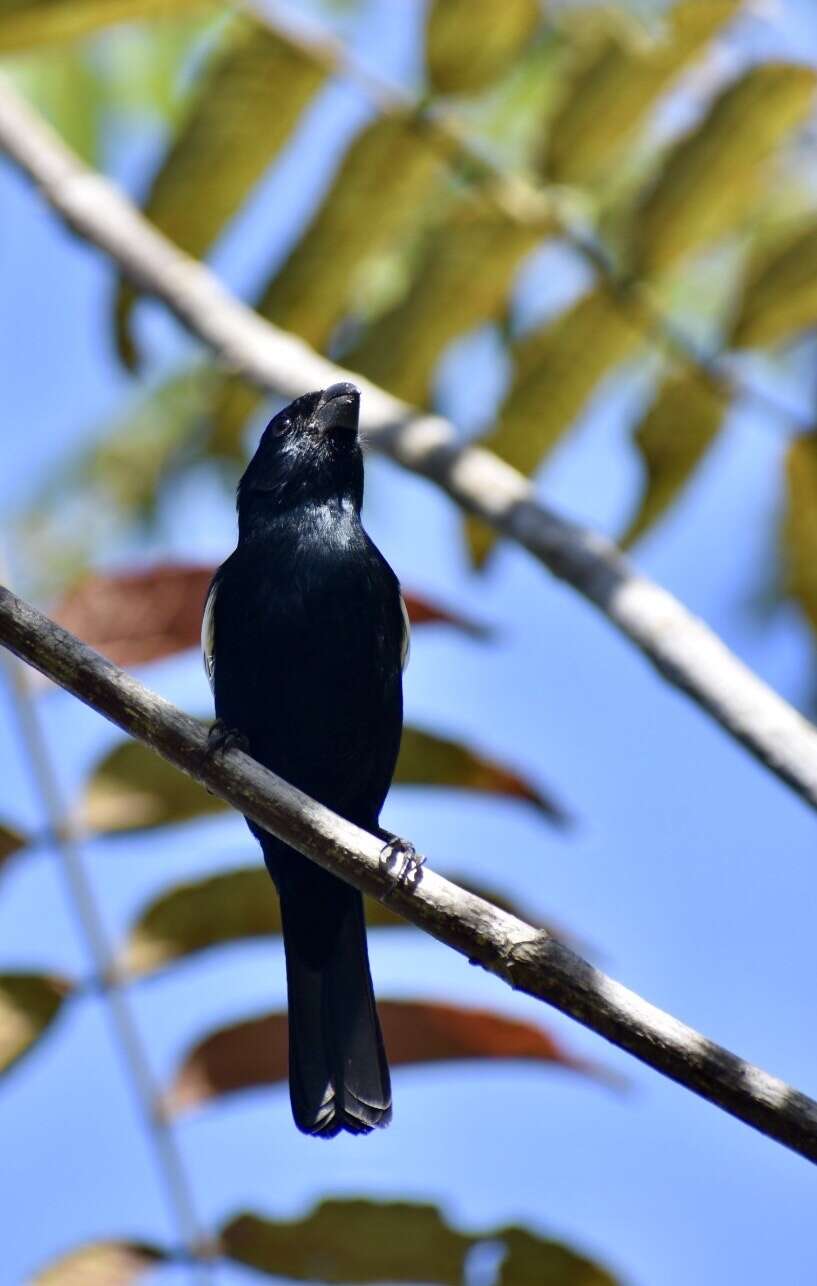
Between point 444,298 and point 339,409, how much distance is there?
483 millimetres

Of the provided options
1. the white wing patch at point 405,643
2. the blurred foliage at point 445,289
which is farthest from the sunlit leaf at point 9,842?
the white wing patch at point 405,643

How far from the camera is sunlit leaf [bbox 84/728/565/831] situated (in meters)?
4.04

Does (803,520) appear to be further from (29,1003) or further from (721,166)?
(29,1003)

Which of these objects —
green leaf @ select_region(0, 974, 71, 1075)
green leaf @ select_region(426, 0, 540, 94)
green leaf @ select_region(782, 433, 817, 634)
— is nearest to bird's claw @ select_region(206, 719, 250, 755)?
green leaf @ select_region(0, 974, 71, 1075)

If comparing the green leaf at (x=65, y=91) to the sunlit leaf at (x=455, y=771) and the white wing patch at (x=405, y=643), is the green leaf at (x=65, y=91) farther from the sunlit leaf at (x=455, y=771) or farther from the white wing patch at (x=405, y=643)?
the sunlit leaf at (x=455, y=771)

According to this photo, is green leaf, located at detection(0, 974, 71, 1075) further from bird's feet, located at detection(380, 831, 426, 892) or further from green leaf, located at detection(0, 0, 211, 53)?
green leaf, located at detection(0, 0, 211, 53)

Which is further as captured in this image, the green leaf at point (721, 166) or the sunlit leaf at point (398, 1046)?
the green leaf at point (721, 166)

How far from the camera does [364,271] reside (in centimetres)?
488

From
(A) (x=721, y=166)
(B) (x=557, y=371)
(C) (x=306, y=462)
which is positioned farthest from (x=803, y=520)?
(C) (x=306, y=462)

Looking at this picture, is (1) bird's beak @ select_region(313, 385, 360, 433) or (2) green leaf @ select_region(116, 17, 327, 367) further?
(1) bird's beak @ select_region(313, 385, 360, 433)

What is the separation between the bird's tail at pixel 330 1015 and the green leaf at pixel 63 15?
7.50 feet

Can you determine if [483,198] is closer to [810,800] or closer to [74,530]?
[810,800]

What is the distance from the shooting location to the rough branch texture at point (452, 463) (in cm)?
328

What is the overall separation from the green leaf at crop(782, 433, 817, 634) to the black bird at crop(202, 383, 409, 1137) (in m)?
1.12
